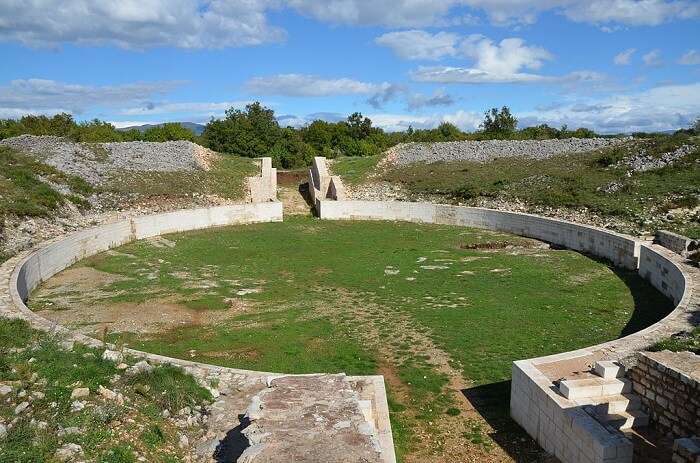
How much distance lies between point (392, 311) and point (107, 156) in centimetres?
2357

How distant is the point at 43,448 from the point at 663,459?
286 inches

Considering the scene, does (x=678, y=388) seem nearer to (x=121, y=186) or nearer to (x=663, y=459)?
(x=663, y=459)

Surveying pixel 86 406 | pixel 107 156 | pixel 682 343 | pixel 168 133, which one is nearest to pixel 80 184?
pixel 107 156

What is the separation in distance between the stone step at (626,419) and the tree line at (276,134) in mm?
37814

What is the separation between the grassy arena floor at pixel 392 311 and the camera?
961 cm

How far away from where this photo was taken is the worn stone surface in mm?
5875

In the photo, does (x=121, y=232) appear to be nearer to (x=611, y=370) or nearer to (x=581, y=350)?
(x=581, y=350)

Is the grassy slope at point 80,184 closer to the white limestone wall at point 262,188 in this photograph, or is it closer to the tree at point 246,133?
the white limestone wall at point 262,188

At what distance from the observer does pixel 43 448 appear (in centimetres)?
601

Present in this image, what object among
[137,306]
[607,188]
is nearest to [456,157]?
[607,188]

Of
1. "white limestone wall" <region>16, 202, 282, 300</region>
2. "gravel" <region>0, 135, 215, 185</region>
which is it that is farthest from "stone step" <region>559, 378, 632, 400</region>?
"gravel" <region>0, 135, 215, 185</region>

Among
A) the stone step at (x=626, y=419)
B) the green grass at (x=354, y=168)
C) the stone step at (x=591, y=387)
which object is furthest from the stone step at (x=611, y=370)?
the green grass at (x=354, y=168)

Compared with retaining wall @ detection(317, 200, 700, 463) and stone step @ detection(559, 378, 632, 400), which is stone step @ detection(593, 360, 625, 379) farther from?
retaining wall @ detection(317, 200, 700, 463)

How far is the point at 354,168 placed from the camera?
34.9m
